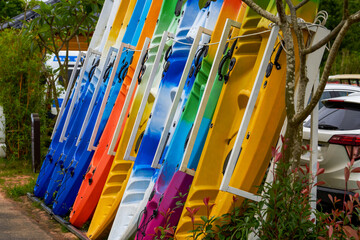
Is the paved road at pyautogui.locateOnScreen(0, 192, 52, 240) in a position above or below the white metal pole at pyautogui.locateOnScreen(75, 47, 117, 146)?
below

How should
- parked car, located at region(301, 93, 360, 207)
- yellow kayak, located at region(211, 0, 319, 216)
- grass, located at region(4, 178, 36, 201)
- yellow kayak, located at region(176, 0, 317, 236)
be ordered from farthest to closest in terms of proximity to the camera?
grass, located at region(4, 178, 36, 201) → parked car, located at region(301, 93, 360, 207) → yellow kayak, located at region(176, 0, 317, 236) → yellow kayak, located at region(211, 0, 319, 216)

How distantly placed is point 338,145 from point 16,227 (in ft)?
12.2

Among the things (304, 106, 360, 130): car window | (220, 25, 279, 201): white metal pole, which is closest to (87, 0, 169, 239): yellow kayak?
(304, 106, 360, 130): car window

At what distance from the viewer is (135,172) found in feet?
18.9

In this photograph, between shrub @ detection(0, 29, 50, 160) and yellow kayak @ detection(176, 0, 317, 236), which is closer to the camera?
yellow kayak @ detection(176, 0, 317, 236)

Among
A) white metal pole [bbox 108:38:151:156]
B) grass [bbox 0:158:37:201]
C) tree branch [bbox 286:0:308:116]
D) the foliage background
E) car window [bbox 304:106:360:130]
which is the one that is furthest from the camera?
the foliage background

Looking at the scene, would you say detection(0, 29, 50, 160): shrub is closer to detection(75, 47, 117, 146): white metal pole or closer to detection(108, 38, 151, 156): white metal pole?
detection(75, 47, 117, 146): white metal pole

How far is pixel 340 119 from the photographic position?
229 inches

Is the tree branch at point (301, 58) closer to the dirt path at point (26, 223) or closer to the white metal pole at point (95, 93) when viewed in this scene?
the dirt path at point (26, 223)

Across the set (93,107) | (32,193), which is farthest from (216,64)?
(32,193)

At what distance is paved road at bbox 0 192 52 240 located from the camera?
20.2 feet

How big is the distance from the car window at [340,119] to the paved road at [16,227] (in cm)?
322

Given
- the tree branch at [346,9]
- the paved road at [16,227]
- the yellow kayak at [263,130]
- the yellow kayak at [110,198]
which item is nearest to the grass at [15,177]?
the paved road at [16,227]

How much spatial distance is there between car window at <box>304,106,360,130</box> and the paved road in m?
3.22
